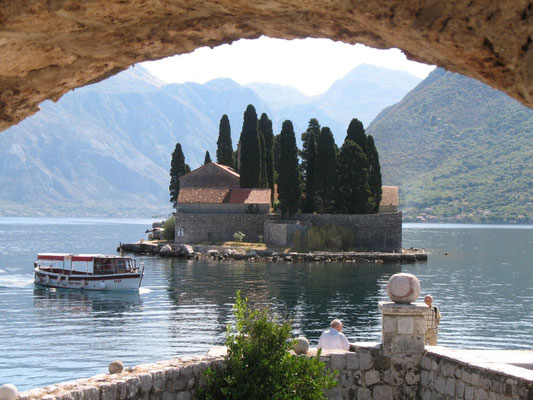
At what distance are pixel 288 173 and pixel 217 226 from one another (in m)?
8.37

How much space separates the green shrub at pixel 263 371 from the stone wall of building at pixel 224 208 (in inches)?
2002

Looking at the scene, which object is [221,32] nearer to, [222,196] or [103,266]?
[103,266]

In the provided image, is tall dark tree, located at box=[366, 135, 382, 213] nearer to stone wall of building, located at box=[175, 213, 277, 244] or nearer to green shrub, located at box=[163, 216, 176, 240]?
stone wall of building, located at box=[175, 213, 277, 244]

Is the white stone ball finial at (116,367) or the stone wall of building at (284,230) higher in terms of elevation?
the stone wall of building at (284,230)

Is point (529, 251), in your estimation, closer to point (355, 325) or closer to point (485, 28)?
point (355, 325)

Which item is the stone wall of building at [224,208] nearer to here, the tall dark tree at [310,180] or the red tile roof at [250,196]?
the red tile roof at [250,196]

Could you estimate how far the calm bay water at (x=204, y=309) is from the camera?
22234mm

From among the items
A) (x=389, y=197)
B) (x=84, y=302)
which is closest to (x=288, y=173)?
(x=389, y=197)

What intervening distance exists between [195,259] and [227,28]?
166 feet

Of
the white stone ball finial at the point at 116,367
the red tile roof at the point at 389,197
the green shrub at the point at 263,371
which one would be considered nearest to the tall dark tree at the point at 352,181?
the red tile roof at the point at 389,197

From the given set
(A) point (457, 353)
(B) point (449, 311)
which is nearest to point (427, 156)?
(B) point (449, 311)

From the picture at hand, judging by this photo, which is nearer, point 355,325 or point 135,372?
point 135,372

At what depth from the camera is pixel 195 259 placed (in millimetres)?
55125

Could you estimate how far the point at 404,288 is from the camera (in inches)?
361
